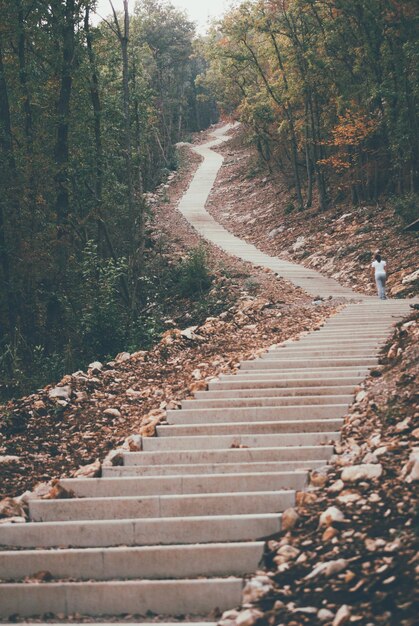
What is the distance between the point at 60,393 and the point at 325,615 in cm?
662

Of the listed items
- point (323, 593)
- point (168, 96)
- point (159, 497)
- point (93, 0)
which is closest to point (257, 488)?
point (159, 497)

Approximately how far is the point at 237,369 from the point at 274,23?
24.1 m

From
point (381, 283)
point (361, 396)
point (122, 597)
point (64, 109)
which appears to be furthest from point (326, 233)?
point (122, 597)

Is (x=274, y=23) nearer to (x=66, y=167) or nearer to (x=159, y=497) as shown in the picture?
(x=66, y=167)

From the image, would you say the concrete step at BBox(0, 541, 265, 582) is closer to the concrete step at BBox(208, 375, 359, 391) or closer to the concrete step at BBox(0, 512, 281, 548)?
the concrete step at BBox(0, 512, 281, 548)

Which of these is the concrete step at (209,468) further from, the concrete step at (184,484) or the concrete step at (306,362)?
the concrete step at (306,362)

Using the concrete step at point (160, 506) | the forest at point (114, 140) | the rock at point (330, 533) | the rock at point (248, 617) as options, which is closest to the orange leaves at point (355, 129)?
the forest at point (114, 140)

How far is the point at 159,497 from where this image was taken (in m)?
6.12

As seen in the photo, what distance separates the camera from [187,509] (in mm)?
6047

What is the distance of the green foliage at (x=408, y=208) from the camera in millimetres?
22391

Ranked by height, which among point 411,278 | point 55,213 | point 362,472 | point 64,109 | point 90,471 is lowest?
point 411,278

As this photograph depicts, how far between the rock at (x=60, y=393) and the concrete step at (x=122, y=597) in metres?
4.84

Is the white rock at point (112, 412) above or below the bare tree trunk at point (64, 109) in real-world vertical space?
below

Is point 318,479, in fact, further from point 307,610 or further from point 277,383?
point 277,383
